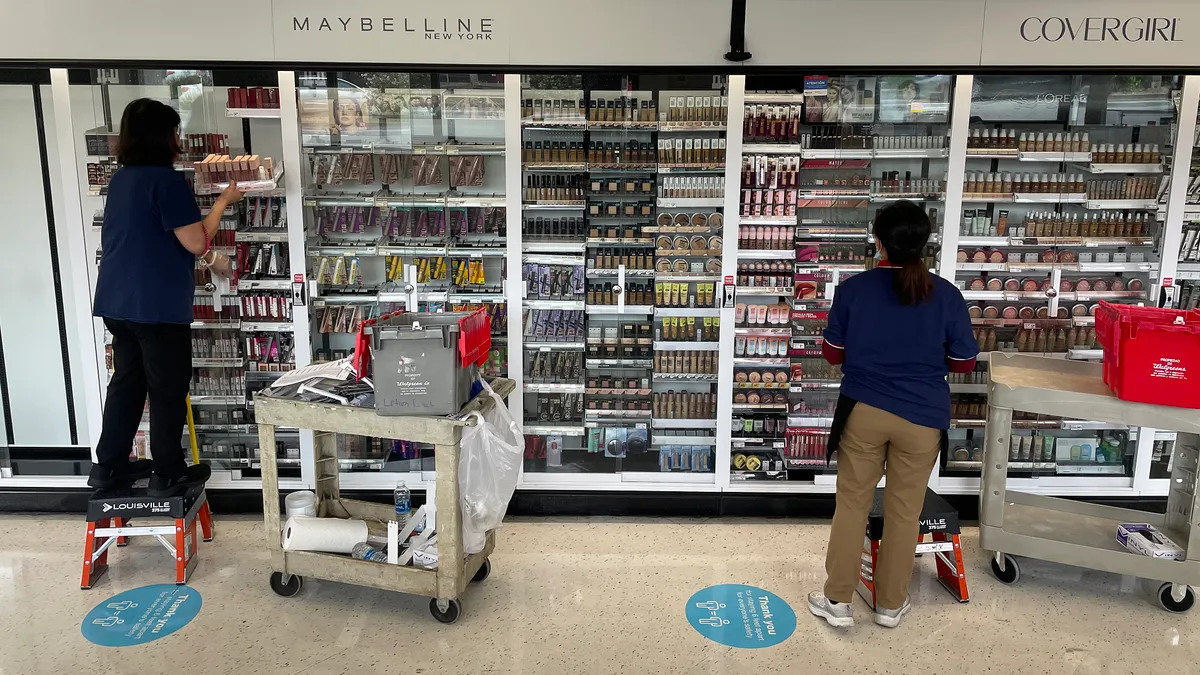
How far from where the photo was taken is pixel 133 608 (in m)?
4.07

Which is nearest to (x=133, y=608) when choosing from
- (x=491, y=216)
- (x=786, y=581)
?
(x=491, y=216)

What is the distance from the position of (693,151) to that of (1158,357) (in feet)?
8.20

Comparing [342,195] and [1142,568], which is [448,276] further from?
[1142,568]

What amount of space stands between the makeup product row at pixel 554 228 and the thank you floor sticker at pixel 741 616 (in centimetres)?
212

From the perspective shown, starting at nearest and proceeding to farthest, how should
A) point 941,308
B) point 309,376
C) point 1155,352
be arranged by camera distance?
point 941,308 < point 1155,352 < point 309,376

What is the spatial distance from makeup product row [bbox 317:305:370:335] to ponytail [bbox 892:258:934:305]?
310 centimetres

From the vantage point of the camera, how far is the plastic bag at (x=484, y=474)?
387 cm

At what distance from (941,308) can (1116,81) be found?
8.04 ft

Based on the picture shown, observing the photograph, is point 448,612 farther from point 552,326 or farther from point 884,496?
point 884,496

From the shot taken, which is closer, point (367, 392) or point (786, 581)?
point (367, 392)

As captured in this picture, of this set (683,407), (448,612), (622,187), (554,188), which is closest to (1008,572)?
(683,407)

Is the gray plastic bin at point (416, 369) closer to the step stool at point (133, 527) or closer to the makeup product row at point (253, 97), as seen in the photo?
the step stool at point (133, 527)

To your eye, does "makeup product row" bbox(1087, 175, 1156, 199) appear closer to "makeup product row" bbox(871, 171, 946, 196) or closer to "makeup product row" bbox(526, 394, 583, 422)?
"makeup product row" bbox(871, 171, 946, 196)

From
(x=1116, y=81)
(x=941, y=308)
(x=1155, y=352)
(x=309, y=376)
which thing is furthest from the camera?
(x=1116, y=81)
